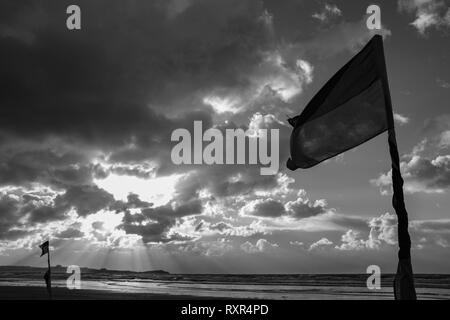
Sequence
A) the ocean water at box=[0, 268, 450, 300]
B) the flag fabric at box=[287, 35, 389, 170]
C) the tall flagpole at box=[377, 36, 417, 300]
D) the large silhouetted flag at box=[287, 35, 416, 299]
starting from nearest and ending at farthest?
the tall flagpole at box=[377, 36, 417, 300], the large silhouetted flag at box=[287, 35, 416, 299], the flag fabric at box=[287, 35, 389, 170], the ocean water at box=[0, 268, 450, 300]

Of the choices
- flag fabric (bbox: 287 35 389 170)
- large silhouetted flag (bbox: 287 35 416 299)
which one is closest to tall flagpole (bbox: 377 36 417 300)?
large silhouetted flag (bbox: 287 35 416 299)

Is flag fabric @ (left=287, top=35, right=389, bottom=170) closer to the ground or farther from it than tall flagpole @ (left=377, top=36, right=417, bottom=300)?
farther from it

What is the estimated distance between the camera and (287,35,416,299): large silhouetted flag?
7.71m

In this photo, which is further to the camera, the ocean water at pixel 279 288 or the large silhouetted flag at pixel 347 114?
the ocean water at pixel 279 288

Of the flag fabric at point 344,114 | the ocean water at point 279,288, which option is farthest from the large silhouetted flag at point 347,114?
the ocean water at point 279,288

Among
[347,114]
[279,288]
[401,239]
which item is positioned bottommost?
[279,288]

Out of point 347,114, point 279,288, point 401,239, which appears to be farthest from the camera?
point 279,288

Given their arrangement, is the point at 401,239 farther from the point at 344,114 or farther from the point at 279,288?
the point at 279,288

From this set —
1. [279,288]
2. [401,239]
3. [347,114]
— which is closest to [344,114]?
[347,114]

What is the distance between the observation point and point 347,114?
8.23 metres

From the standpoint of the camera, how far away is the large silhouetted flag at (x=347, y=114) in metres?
7.71

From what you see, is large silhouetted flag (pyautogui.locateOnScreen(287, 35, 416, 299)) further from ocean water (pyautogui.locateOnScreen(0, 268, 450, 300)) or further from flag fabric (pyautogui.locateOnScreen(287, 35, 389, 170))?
ocean water (pyautogui.locateOnScreen(0, 268, 450, 300))

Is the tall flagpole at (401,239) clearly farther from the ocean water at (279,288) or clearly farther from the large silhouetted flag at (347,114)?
the ocean water at (279,288)
